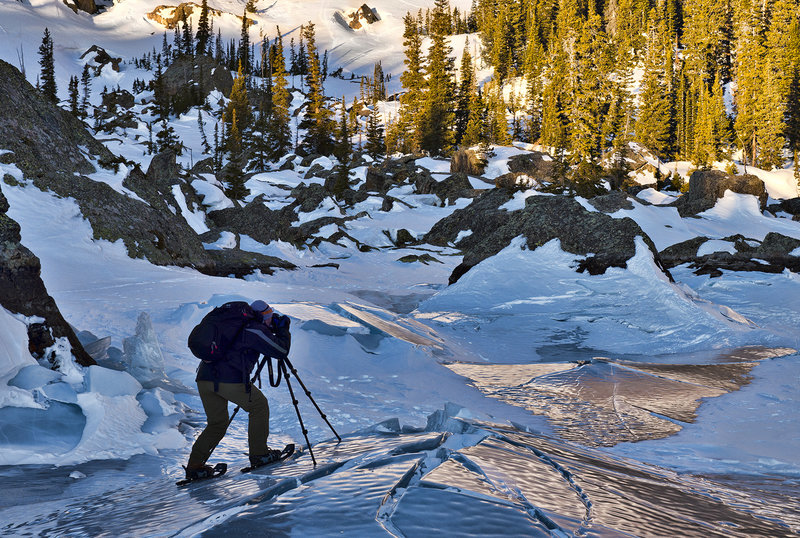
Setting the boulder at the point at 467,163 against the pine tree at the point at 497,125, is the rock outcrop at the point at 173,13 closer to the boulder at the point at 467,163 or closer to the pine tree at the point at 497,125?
the pine tree at the point at 497,125

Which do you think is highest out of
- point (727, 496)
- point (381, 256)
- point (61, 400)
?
point (61, 400)

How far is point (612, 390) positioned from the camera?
834 cm

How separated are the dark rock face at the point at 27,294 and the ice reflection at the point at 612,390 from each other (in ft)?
18.4

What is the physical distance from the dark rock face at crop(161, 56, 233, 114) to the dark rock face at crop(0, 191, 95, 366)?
10523 cm

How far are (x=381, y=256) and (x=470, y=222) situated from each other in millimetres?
7328

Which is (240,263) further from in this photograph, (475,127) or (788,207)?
(475,127)

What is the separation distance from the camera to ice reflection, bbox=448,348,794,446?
269 inches

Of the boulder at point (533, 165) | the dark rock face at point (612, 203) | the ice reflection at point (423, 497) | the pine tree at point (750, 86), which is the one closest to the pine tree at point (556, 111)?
the boulder at point (533, 165)

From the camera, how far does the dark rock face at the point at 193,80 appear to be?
103000mm

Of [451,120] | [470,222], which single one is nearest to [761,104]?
[451,120]

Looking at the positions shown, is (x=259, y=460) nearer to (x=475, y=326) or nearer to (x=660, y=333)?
(x=475, y=326)

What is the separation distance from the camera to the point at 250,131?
80062 millimetres

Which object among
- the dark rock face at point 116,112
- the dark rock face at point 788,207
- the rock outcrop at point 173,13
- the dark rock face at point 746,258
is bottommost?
the dark rock face at point 788,207

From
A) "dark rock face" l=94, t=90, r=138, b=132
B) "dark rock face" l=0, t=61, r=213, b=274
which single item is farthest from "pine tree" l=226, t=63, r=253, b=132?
"dark rock face" l=0, t=61, r=213, b=274
